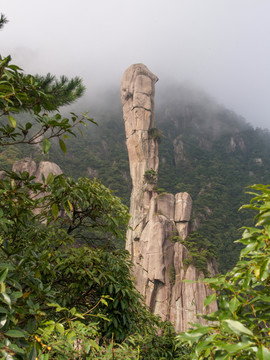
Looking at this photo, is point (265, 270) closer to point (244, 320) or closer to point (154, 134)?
point (244, 320)

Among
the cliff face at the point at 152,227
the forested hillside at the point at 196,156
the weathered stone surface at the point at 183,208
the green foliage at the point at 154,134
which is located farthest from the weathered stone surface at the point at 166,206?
the forested hillside at the point at 196,156

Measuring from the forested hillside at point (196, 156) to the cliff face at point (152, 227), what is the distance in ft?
18.9

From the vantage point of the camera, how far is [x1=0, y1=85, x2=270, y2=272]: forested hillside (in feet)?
106

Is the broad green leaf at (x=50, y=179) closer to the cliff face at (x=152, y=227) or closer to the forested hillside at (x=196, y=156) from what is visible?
the cliff face at (x=152, y=227)

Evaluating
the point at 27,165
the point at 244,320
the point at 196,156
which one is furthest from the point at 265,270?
the point at 196,156

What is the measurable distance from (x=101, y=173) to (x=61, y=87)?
110 feet

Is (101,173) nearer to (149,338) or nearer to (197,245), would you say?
(197,245)

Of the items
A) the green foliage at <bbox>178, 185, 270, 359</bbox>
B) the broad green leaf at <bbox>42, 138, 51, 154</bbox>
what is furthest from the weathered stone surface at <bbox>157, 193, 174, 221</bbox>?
the green foliage at <bbox>178, 185, 270, 359</bbox>

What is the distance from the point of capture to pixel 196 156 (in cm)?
4600

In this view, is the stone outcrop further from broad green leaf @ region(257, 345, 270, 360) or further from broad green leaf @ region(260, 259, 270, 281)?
broad green leaf @ region(257, 345, 270, 360)

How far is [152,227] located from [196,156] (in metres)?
29.3

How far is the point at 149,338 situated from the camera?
2.90 meters

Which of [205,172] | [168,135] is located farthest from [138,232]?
[168,135]

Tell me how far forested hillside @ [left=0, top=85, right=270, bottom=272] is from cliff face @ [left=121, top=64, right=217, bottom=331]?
577 cm
